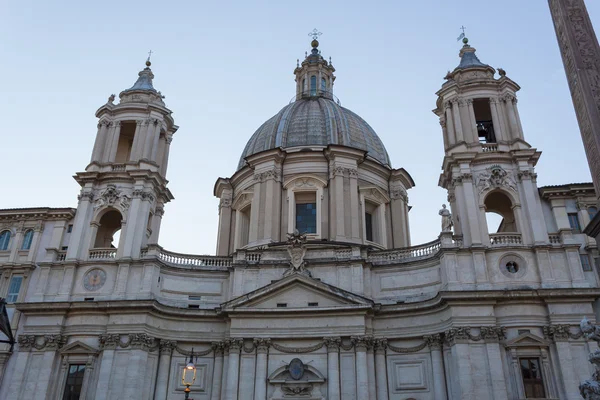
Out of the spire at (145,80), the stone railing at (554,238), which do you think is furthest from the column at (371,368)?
the spire at (145,80)

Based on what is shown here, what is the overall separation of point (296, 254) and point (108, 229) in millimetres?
13216

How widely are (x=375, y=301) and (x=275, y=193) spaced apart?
10.3 m

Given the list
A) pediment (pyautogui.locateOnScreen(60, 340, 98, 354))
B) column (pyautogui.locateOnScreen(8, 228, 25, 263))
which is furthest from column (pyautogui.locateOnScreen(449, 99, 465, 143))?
column (pyautogui.locateOnScreen(8, 228, 25, 263))

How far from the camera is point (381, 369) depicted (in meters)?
27.0

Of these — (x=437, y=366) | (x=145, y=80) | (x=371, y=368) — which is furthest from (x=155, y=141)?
(x=437, y=366)

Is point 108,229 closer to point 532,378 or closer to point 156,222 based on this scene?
point 156,222

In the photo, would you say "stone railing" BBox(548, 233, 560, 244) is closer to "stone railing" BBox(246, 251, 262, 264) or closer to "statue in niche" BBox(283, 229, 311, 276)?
"statue in niche" BBox(283, 229, 311, 276)

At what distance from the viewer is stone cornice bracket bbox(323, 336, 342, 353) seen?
26984mm

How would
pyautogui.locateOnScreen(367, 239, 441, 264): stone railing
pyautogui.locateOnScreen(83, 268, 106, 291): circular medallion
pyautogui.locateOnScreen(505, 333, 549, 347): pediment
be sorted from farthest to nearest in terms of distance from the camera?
1. pyautogui.locateOnScreen(83, 268, 106, 291): circular medallion
2. pyautogui.locateOnScreen(367, 239, 441, 264): stone railing
3. pyautogui.locateOnScreen(505, 333, 549, 347): pediment

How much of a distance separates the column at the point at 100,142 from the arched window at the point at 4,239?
6.39 metres

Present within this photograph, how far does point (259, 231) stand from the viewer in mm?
33781

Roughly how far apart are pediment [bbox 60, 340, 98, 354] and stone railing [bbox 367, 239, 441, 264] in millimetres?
15091

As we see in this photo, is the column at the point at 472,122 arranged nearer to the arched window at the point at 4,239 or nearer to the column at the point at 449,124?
the column at the point at 449,124

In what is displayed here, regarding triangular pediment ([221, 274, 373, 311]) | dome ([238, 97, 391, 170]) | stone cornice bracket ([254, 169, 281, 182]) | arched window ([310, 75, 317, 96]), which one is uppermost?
arched window ([310, 75, 317, 96])
